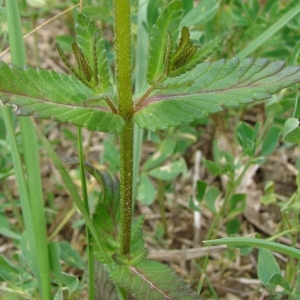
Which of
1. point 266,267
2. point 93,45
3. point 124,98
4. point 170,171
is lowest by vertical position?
point 266,267

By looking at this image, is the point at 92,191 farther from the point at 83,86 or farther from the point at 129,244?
the point at 83,86

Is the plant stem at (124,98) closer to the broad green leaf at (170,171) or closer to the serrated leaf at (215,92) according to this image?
the serrated leaf at (215,92)

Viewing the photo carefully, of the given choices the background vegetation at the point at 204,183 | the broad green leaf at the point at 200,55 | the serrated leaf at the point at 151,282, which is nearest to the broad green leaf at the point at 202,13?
the background vegetation at the point at 204,183

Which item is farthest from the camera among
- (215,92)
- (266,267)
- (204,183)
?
(204,183)

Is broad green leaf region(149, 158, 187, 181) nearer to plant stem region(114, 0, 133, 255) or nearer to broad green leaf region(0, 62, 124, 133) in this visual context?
plant stem region(114, 0, 133, 255)

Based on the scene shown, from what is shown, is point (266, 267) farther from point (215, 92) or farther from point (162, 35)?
point (162, 35)

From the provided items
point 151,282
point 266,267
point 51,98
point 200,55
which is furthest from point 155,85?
point 266,267
